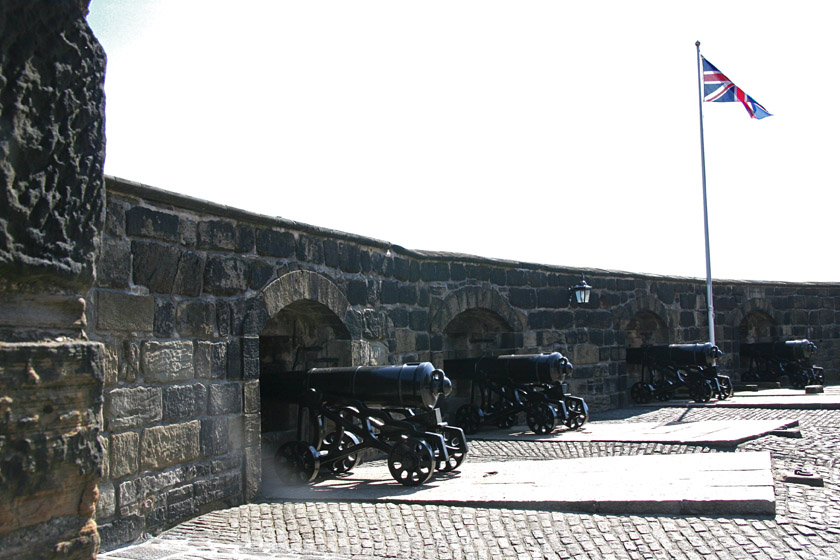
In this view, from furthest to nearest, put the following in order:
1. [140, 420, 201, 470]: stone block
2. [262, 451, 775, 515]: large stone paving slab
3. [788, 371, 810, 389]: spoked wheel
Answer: [788, 371, 810, 389]: spoked wheel
[140, 420, 201, 470]: stone block
[262, 451, 775, 515]: large stone paving slab

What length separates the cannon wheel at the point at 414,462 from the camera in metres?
6.42

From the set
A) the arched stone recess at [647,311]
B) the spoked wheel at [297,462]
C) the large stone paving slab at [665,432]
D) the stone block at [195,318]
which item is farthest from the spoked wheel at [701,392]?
the stone block at [195,318]

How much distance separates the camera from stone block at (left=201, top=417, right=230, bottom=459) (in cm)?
608

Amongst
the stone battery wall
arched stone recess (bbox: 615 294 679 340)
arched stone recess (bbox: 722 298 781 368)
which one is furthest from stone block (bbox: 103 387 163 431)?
arched stone recess (bbox: 722 298 781 368)

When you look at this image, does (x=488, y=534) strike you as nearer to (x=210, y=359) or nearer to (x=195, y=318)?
(x=210, y=359)

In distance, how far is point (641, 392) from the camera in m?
13.7

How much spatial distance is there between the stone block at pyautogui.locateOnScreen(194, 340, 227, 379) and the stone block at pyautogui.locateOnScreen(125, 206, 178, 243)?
82 cm

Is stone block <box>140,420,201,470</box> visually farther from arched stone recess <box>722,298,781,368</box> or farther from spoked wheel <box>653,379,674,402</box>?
arched stone recess <box>722,298,781,368</box>

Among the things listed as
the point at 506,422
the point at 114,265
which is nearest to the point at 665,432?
the point at 506,422

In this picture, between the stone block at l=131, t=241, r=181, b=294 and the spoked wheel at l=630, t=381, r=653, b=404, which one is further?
the spoked wheel at l=630, t=381, r=653, b=404

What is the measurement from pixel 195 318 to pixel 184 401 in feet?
2.00

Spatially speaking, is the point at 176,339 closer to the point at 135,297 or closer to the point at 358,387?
the point at 135,297

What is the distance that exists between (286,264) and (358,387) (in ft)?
4.10

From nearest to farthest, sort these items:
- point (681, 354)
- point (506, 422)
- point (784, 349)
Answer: point (506, 422)
point (681, 354)
point (784, 349)
